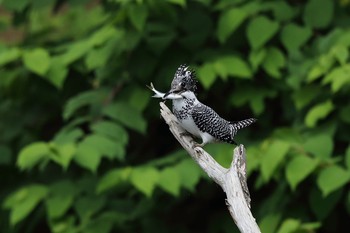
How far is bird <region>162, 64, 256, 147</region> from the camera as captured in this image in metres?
3.57

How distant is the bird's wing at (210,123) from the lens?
370 centimetres

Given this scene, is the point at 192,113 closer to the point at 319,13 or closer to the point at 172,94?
the point at 172,94

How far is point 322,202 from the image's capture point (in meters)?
5.48

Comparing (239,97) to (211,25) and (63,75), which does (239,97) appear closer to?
(211,25)

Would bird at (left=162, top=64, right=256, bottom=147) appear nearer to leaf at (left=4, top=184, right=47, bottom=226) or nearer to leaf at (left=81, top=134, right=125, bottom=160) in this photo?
leaf at (left=81, top=134, right=125, bottom=160)

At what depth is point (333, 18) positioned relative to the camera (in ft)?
19.7

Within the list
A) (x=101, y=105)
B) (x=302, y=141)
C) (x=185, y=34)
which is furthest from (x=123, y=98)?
(x=302, y=141)

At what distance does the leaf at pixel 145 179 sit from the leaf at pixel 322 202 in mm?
905

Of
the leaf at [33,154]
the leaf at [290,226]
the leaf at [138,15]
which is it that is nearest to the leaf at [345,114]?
the leaf at [290,226]

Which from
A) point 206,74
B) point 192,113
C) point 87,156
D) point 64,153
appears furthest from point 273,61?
point 192,113

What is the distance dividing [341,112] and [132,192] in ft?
4.30

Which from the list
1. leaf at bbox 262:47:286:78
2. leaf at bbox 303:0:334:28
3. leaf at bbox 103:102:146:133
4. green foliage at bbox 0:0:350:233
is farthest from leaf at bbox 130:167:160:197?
leaf at bbox 303:0:334:28

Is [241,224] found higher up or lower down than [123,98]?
lower down

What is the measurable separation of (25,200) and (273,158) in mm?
1555
